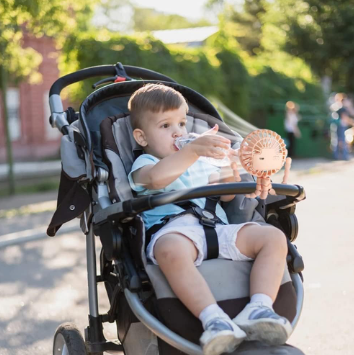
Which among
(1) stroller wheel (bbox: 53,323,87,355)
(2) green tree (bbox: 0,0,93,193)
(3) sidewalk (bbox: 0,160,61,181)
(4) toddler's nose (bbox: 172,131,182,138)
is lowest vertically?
(3) sidewalk (bbox: 0,160,61,181)

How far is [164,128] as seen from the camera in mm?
2924

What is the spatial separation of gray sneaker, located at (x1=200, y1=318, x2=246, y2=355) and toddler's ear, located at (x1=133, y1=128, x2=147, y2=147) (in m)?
1.04

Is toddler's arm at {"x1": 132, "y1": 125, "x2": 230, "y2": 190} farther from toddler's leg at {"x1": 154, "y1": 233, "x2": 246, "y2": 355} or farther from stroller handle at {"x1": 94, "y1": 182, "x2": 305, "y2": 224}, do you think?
toddler's leg at {"x1": 154, "y1": 233, "x2": 246, "y2": 355}

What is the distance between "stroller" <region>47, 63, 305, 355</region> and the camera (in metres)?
2.47

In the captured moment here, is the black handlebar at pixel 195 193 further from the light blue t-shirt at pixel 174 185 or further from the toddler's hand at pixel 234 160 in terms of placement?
the light blue t-shirt at pixel 174 185

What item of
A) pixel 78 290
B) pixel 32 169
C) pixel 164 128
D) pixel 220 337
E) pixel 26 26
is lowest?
pixel 32 169

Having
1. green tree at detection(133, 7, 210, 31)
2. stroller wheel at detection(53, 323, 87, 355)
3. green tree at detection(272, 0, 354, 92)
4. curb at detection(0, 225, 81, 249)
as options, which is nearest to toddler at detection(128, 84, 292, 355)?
stroller wheel at detection(53, 323, 87, 355)

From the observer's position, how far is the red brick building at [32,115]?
846 inches

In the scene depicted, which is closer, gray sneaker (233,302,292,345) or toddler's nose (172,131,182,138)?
gray sneaker (233,302,292,345)

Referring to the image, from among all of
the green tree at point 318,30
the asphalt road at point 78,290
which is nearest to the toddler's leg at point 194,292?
the asphalt road at point 78,290

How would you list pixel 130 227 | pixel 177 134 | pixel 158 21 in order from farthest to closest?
1. pixel 158 21
2. pixel 177 134
3. pixel 130 227

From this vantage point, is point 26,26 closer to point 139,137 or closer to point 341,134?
point 139,137

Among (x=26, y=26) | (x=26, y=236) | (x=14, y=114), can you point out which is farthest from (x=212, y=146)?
(x=14, y=114)

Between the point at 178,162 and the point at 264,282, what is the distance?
60cm
